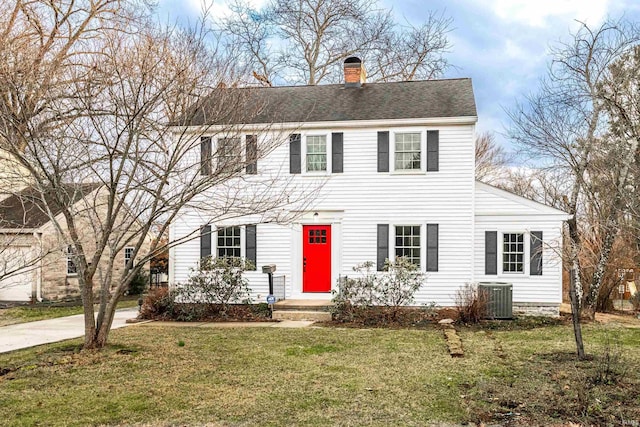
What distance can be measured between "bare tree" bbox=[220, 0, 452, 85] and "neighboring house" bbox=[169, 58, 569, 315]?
42.6 feet

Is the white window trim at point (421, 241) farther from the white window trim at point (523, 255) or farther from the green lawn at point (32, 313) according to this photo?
the green lawn at point (32, 313)

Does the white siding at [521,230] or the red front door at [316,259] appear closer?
the white siding at [521,230]

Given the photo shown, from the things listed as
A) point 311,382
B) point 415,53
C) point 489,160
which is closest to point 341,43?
point 415,53

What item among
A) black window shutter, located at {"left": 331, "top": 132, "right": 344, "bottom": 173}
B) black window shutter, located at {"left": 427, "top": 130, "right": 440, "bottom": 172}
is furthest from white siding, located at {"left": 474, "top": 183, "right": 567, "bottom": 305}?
black window shutter, located at {"left": 331, "top": 132, "right": 344, "bottom": 173}

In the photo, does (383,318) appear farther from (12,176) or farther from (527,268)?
(12,176)

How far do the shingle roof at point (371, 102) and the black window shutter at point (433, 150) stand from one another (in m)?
0.49

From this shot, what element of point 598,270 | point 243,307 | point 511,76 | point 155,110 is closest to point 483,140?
point 511,76

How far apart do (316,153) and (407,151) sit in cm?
241

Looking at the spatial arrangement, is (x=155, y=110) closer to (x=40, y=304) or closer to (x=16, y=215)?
(x=40, y=304)

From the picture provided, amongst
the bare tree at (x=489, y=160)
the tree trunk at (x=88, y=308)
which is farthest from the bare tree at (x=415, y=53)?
the tree trunk at (x=88, y=308)

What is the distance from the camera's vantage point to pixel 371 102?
16062 millimetres

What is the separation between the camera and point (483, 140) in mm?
32469

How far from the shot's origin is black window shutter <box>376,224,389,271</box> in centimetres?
1499

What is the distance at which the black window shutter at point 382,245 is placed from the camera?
15.0m
